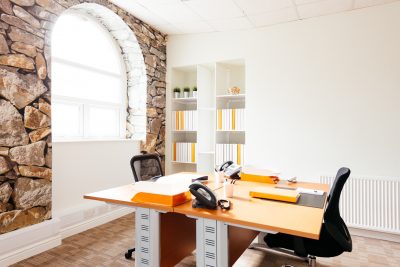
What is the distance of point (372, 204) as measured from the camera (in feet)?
10.1

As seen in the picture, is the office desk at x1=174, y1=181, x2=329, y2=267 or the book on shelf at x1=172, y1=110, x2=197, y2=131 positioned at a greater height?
the book on shelf at x1=172, y1=110, x2=197, y2=131

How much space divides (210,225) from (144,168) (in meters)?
1.28

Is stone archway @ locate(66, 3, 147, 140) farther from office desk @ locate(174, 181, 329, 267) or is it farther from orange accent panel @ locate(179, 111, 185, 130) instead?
office desk @ locate(174, 181, 329, 267)

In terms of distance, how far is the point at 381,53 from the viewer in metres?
3.19

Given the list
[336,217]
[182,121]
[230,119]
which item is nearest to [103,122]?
[182,121]

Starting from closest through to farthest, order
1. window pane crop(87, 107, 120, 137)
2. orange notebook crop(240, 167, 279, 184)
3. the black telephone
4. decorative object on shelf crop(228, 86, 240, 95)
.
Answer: orange notebook crop(240, 167, 279, 184), the black telephone, window pane crop(87, 107, 120, 137), decorative object on shelf crop(228, 86, 240, 95)

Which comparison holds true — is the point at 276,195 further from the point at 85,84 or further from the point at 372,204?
the point at 85,84

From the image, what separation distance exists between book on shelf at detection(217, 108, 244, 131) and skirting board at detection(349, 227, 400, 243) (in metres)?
1.93

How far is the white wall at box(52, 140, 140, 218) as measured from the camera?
9.87 feet

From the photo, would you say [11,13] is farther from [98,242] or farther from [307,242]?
[307,242]

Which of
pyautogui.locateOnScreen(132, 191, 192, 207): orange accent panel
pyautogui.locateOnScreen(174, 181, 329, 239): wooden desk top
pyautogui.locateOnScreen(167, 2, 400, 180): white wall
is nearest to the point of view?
pyautogui.locateOnScreen(174, 181, 329, 239): wooden desk top

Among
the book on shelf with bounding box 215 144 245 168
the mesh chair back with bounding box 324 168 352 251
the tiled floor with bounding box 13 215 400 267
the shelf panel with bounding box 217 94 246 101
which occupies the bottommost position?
the tiled floor with bounding box 13 215 400 267

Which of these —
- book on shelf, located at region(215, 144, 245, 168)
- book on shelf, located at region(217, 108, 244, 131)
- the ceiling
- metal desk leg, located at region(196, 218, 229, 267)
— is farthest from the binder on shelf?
metal desk leg, located at region(196, 218, 229, 267)

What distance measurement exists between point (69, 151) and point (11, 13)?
148 centimetres
